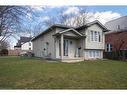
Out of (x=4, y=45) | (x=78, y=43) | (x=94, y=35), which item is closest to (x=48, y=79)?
(x=4, y=45)

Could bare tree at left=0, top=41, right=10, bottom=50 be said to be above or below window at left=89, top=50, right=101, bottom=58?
above

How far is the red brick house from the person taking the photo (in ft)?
41.4

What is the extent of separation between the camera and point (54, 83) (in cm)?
513

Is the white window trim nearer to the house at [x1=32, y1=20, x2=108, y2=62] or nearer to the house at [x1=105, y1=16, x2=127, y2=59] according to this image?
the house at [x1=32, y1=20, x2=108, y2=62]

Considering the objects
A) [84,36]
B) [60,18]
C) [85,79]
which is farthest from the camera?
[84,36]

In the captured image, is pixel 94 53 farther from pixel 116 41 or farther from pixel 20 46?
pixel 20 46

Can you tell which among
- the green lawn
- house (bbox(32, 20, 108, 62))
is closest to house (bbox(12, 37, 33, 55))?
the green lawn

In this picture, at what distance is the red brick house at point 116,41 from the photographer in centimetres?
1262

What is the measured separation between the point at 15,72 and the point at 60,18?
255cm

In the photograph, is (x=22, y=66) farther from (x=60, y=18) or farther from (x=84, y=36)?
(x=84, y=36)

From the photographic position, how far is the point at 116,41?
45.2 feet
